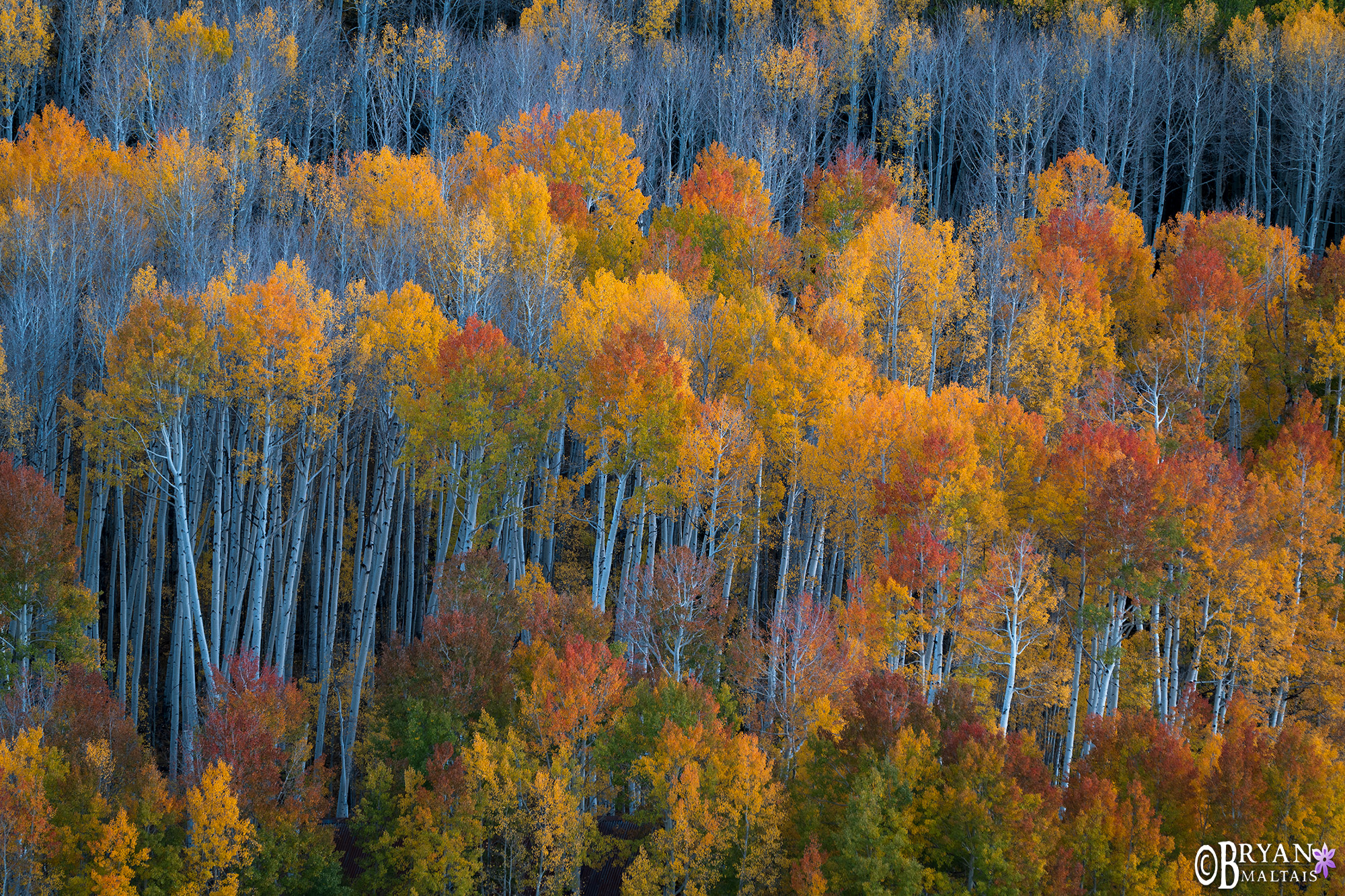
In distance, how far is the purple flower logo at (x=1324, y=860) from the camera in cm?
3080

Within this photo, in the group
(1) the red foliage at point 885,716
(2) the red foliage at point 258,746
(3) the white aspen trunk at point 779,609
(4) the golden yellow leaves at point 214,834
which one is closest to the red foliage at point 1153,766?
(1) the red foliage at point 885,716

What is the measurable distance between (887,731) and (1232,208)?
4234 centimetres

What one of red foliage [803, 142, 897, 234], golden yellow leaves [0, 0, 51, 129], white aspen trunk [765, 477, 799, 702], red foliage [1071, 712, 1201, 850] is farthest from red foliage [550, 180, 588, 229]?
red foliage [1071, 712, 1201, 850]

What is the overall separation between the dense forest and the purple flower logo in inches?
6.2

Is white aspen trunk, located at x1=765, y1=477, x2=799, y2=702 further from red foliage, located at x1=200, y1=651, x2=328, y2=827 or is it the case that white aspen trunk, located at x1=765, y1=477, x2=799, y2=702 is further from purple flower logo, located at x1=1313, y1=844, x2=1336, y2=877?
purple flower logo, located at x1=1313, y1=844, x2=1336, y2=877

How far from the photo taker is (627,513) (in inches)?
1521

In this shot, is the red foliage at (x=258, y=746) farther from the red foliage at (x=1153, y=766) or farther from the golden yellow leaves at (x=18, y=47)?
the golden yellow leaves at (x=18, y=47)

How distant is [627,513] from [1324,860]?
73.2ft

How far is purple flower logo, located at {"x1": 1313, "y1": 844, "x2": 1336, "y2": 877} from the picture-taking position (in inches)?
1212

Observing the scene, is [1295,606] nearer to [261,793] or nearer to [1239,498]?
[1239,498]

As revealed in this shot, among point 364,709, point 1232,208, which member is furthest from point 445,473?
point 1232,208

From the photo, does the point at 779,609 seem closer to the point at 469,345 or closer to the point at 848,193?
the point at 469,345

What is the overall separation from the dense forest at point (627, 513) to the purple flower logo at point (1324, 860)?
0.16 m

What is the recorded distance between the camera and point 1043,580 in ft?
118
